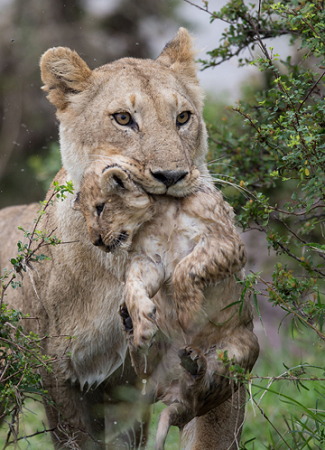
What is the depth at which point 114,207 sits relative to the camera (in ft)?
8.34

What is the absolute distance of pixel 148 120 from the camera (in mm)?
2918

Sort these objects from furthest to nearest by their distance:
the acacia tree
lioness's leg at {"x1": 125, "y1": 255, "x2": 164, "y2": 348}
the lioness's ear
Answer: the lioness's ear < the acacia tree < lioness's leg at {"x1": 125, "y1": 255, "x2": 164, "y2": 348}

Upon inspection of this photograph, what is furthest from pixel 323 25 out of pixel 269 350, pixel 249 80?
→ pixel 249 80

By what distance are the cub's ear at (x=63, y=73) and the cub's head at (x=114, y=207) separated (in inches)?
38.1

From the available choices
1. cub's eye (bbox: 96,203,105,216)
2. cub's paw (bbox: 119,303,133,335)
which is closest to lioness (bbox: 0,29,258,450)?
cub's eye (bbox: 96,203,105,216)

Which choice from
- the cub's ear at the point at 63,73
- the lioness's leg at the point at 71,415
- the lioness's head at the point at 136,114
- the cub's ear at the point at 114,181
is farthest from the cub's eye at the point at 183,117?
the lioness's leg at the point at 71,415

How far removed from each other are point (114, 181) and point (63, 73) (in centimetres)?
113

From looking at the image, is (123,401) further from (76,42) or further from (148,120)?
(76,42)

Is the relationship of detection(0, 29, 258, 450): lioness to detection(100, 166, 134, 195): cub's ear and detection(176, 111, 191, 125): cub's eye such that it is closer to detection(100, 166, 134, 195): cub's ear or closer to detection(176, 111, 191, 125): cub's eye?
detection(176, 111, 191, 125): cub's eye

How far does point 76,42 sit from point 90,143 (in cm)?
513

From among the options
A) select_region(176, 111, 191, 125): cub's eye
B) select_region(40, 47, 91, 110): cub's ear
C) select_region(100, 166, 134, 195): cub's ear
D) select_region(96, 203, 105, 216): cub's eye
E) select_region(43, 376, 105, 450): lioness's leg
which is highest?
select_region(40, 47, 91, 110): cub's ear

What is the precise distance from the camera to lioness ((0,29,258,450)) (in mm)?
3016

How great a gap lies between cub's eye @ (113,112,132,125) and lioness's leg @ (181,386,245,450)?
4.68ft

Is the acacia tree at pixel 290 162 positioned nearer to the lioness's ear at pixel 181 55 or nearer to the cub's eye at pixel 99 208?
the lioness's ear at pixel 181 55
